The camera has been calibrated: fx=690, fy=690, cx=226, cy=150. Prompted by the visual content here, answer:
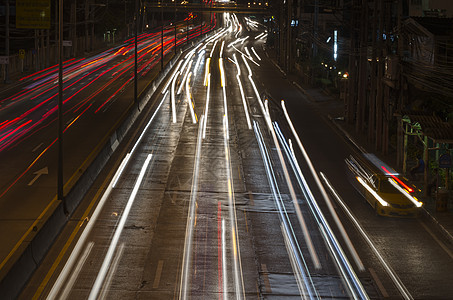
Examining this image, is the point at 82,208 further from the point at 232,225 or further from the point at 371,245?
the point at 371,245

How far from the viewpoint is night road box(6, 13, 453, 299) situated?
19688mm

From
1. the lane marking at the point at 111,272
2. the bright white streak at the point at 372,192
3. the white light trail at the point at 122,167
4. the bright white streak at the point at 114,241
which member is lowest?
the lane marking at the point at 111,272

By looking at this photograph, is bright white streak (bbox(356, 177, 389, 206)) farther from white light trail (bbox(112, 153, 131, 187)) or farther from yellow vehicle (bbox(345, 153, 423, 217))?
white light trail (bbox(112, 153, 131, 187))

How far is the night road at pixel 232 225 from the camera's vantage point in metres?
19.7

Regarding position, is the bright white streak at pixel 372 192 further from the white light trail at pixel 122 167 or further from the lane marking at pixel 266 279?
the white light trail at pixel 122 167

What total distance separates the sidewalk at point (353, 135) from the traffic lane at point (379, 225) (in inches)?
28.7

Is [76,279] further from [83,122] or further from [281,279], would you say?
[83,122]

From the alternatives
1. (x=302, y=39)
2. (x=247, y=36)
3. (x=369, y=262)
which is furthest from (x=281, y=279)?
(x=247, y=36)

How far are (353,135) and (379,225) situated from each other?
18.7 m

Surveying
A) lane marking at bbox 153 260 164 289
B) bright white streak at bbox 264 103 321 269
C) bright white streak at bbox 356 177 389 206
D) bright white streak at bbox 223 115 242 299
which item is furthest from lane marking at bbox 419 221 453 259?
lane marking at bbox 153 260 164 289

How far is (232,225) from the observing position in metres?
26.0

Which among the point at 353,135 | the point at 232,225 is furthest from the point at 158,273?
the point at 353,135

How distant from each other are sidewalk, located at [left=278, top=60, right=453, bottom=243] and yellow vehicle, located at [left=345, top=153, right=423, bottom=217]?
945 millimetres

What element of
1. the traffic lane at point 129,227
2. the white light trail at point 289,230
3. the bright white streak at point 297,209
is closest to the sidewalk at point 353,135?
the bright white streak at point 297,209
